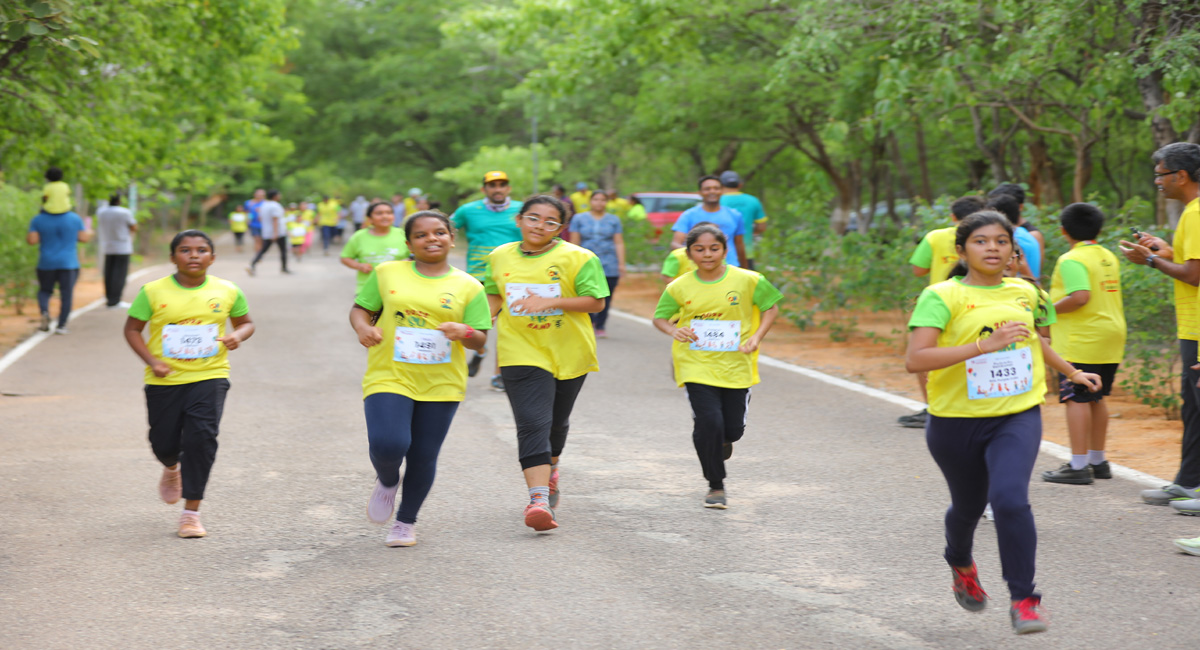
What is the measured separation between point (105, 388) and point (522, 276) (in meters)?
6.47

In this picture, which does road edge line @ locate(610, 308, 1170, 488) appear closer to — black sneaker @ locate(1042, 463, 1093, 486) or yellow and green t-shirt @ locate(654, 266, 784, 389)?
black sneaker @ locate(1042, 463, 1093, 486)

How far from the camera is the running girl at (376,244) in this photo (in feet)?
33.6

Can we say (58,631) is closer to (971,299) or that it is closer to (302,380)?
(971,299)

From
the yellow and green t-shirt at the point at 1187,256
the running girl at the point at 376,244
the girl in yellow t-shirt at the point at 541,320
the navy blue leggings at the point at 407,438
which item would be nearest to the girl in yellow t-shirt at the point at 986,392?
the yellow and green t-shirt at the point at 1187,256

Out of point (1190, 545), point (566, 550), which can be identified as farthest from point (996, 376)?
point (566, 550)

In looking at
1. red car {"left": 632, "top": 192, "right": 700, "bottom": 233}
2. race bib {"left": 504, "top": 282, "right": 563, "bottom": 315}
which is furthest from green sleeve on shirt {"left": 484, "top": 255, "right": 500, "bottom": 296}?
red car {"left": 632, "top": 192, "right": 700, "bottom": 233}

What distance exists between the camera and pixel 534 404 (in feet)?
20.0

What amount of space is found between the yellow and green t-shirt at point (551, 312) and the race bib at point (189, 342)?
142 centimetres

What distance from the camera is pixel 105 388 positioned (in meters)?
11.2

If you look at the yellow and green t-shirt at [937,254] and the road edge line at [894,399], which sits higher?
the yellow and green t-shirt at [937,254]

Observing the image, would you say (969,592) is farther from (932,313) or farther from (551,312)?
(551,312)

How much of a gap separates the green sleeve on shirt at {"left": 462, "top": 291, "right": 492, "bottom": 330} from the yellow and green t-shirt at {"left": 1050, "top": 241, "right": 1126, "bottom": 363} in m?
3.34

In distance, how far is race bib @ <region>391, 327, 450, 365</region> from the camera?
18.4ft

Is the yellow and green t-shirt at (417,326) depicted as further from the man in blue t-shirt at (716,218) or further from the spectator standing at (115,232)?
the spectator standing at (115,232)
